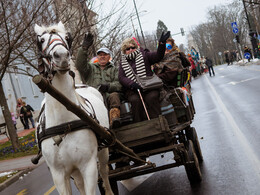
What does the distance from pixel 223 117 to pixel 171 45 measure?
5733mm

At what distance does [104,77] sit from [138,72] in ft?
2.37

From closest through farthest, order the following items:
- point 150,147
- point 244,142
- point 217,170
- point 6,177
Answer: point 150,147 → point 217,170 → point 244,142 → point 6,177

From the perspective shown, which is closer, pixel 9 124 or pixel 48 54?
pixel 48 54

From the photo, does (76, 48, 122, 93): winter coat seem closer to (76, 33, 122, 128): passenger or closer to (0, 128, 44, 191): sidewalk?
(76, 33, 122, 128): passenger

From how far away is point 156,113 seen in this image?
6.21 m

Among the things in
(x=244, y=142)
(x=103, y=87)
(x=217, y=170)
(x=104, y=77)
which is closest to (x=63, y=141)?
(x=103, y=87)

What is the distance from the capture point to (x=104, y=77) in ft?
22.7

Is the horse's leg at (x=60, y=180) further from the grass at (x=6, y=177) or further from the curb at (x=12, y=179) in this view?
the grass at (x=6, y=177)

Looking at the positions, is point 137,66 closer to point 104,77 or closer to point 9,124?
point 104,77

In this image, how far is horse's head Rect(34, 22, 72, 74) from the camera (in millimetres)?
3904

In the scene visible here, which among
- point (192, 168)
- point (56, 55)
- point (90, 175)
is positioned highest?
point (56, 55)

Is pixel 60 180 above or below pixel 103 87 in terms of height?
below

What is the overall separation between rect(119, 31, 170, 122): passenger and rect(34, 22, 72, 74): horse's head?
205 centimetres

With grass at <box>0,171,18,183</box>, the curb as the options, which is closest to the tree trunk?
the curb
